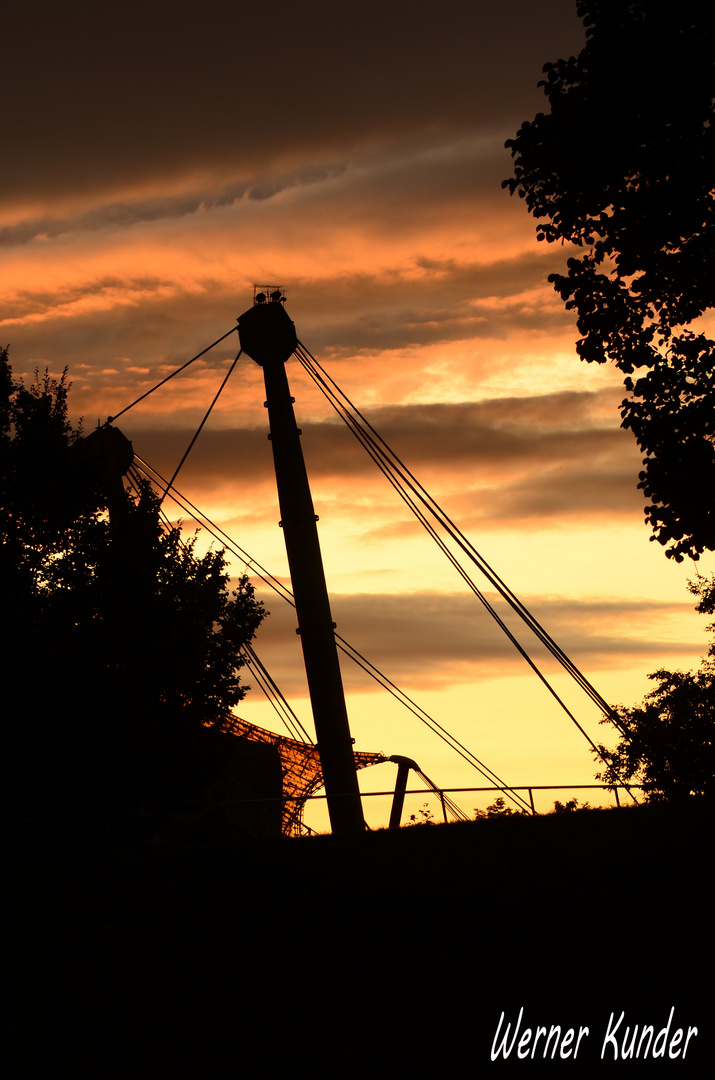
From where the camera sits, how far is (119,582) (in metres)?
25.1

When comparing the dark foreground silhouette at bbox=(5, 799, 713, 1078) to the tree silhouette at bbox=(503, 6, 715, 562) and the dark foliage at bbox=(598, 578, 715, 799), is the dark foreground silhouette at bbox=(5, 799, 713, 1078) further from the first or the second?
the dark foliage at bbox=(598, 578, 715, 799)

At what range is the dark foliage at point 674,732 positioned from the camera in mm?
42562

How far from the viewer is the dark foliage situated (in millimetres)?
42562

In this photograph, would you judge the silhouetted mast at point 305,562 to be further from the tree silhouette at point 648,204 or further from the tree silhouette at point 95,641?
the tree silhouette at point 648,204

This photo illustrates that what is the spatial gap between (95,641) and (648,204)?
50.0 ft

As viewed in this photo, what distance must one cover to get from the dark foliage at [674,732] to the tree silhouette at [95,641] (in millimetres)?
22115

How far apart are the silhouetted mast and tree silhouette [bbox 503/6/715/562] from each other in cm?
1378

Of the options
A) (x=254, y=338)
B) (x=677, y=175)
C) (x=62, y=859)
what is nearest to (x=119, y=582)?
(x=62, y=859)

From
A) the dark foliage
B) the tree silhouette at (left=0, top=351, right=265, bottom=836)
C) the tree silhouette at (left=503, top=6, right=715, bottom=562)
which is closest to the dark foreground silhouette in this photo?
the tree silhouette at (left=0, top=351, right=265, bottom=836)

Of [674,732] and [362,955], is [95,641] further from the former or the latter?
[674,732]

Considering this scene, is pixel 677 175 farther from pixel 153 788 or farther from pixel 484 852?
pixel 153 788

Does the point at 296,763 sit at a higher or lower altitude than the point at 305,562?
lower

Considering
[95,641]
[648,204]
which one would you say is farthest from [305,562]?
[648,204]

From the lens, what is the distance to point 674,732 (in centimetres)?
4475
